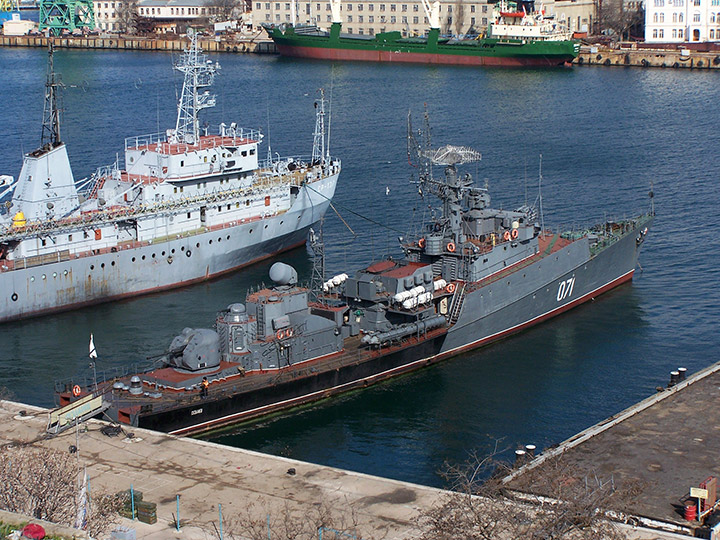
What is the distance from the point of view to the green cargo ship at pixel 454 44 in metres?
148

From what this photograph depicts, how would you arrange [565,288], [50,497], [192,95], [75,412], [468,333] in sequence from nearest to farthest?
[50,497], [75,412], [468,333], [565,288], [192,95]

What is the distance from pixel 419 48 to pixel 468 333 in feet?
365

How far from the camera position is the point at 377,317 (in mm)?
47531

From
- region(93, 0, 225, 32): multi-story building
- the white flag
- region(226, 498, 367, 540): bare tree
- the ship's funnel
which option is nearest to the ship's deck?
the ship's funnel

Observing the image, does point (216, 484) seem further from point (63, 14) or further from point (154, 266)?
point (63, 14)

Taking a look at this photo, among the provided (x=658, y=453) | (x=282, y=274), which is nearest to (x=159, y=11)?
(x=282, y=274)

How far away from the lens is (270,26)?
169 m

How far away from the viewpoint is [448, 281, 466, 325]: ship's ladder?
4916cm

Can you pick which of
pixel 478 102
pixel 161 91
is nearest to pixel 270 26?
pixel 161 91

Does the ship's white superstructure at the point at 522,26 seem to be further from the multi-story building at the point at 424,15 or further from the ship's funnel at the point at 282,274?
the ship's funnel at the point at 282,274

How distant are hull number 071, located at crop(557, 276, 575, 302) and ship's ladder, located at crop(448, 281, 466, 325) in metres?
7.40

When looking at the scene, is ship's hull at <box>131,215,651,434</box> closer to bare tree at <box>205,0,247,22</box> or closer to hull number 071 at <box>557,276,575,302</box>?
hull number 071 at <box>557,276,575,302</box>

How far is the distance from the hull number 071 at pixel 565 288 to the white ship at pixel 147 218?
18725mm

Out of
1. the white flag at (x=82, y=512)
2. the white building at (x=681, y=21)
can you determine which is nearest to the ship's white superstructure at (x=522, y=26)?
the white building at (x=681, y=21)
